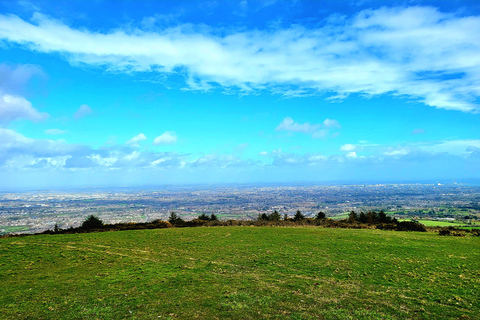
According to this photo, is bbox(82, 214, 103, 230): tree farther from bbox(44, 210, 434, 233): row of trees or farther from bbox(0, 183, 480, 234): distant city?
bbox(0, 183, 480, 234): distant city

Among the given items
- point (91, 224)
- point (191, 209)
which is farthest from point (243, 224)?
point (191, 209)

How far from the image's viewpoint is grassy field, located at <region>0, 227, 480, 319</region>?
915cm

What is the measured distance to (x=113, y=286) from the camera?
11.3m

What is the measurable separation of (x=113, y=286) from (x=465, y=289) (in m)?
14.9

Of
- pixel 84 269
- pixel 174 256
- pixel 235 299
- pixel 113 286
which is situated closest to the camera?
pixel 235 299

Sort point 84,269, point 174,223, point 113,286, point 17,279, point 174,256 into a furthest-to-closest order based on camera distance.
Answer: point 174,223 < point 174,256 < point 84,269 < point 17,279 < point 113,286

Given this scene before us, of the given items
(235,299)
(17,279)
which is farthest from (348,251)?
(17,279)

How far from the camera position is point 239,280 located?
39.4 ft

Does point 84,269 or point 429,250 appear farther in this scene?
point 429,250

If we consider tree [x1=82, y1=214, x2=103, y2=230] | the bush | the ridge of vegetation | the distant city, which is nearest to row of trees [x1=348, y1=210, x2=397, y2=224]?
the ridge of vegetation

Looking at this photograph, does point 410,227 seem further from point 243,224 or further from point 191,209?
point 191,209

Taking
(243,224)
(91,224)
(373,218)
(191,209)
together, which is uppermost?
(91,224)

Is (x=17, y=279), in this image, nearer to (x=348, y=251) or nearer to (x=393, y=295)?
(x=393, y=295)

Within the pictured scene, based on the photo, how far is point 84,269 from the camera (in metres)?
13.7
